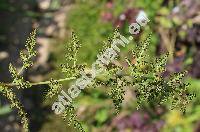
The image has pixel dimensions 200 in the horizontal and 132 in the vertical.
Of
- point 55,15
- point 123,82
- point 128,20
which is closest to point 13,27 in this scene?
point 55,15

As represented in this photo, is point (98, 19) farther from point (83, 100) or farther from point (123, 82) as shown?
point (123, 82)

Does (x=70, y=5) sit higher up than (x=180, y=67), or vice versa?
(x=70, y=5)

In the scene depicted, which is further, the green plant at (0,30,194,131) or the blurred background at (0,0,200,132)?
the blurred background at (0,0,200,132)

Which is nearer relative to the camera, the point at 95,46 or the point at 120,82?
the point at 120,82

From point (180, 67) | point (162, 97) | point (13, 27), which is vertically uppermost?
point (13, 27)

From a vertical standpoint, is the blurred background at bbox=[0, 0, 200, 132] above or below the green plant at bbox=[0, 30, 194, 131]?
above

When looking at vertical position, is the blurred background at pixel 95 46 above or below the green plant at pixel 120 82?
above

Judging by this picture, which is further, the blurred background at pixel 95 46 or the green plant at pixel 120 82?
the blurred background at pixel 95 46

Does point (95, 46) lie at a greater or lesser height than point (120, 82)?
greater
